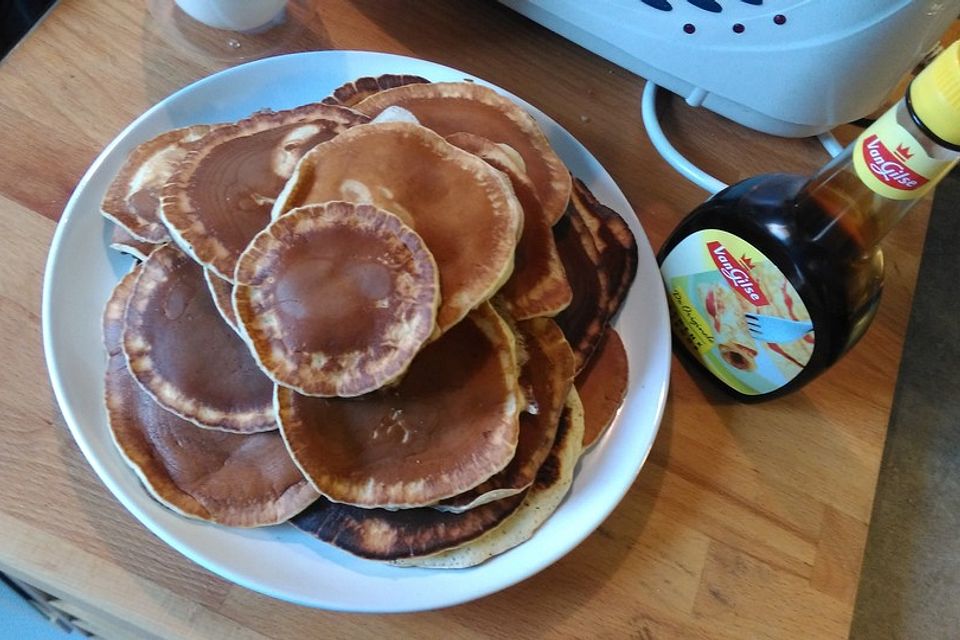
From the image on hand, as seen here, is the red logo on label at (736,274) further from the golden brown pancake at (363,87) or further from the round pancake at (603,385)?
the golden brown pancake at (363,87)

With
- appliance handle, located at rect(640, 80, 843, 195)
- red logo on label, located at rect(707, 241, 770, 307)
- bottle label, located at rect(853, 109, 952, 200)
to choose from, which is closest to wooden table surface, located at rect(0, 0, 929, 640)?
appliance handle, located at rect(640, 80, 843, 195)

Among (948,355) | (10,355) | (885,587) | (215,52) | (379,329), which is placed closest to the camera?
(379,329)

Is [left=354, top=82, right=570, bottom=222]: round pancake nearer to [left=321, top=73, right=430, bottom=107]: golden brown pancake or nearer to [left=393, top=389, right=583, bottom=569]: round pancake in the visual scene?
[left=321, top=73, right=430, bottom=107]: golden brown pancake

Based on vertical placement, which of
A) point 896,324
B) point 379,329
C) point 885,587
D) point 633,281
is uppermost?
point 379,329

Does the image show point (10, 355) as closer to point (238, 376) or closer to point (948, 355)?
point (238, 376)

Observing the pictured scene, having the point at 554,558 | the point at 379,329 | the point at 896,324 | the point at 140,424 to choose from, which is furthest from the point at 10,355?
the point at 896,324

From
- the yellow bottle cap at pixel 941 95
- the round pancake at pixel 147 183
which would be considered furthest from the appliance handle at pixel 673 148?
the round pancake at pixel 147 183

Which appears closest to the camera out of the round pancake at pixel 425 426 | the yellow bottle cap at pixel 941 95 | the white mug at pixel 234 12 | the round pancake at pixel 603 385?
the yellow bottle cap at pixel 941 95
